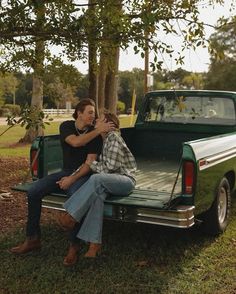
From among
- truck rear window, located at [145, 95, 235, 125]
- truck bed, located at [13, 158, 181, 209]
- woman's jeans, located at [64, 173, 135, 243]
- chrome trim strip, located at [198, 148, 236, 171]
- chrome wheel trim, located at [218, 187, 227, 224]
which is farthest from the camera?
truck rear window, located at [145, 95, 235, 125]

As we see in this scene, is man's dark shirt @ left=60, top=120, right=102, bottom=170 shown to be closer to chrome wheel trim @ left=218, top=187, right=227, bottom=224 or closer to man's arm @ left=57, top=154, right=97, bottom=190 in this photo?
man's arm @ left=57, top=154, right=97, bottom=190

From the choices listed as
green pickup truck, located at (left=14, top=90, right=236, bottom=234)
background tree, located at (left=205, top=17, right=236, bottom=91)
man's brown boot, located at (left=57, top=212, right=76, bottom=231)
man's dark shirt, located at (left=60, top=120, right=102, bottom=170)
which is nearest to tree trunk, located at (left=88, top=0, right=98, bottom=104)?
green pickup truck, located at (left=14, top=90, right=236, bottom=234)

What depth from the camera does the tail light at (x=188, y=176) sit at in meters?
4.80

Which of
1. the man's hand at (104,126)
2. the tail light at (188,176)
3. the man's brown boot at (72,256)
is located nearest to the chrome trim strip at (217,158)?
the tail light at (188,176)

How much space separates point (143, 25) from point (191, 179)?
185 cm

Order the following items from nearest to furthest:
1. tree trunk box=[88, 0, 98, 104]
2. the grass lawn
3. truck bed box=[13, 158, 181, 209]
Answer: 1. the grass lawn
2. truck bed box=[13, 158, 181, 209]
3. tree trunk box=[88, 0, 98, 104]

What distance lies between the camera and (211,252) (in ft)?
17.6

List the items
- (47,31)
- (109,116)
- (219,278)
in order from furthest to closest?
(47,31), (109,116), (219,278)

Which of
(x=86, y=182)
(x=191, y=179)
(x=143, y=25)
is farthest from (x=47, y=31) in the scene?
(x=191, y=179)

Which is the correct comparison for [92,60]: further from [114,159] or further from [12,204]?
[114,159]

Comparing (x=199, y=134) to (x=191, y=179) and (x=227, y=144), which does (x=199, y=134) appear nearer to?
(x=227, y=144)

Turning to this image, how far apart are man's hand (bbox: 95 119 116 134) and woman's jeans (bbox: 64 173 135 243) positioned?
516 millimetres

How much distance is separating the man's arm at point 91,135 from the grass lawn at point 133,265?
3.73 feet

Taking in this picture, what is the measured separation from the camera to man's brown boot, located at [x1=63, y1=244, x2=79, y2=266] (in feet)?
15.8
